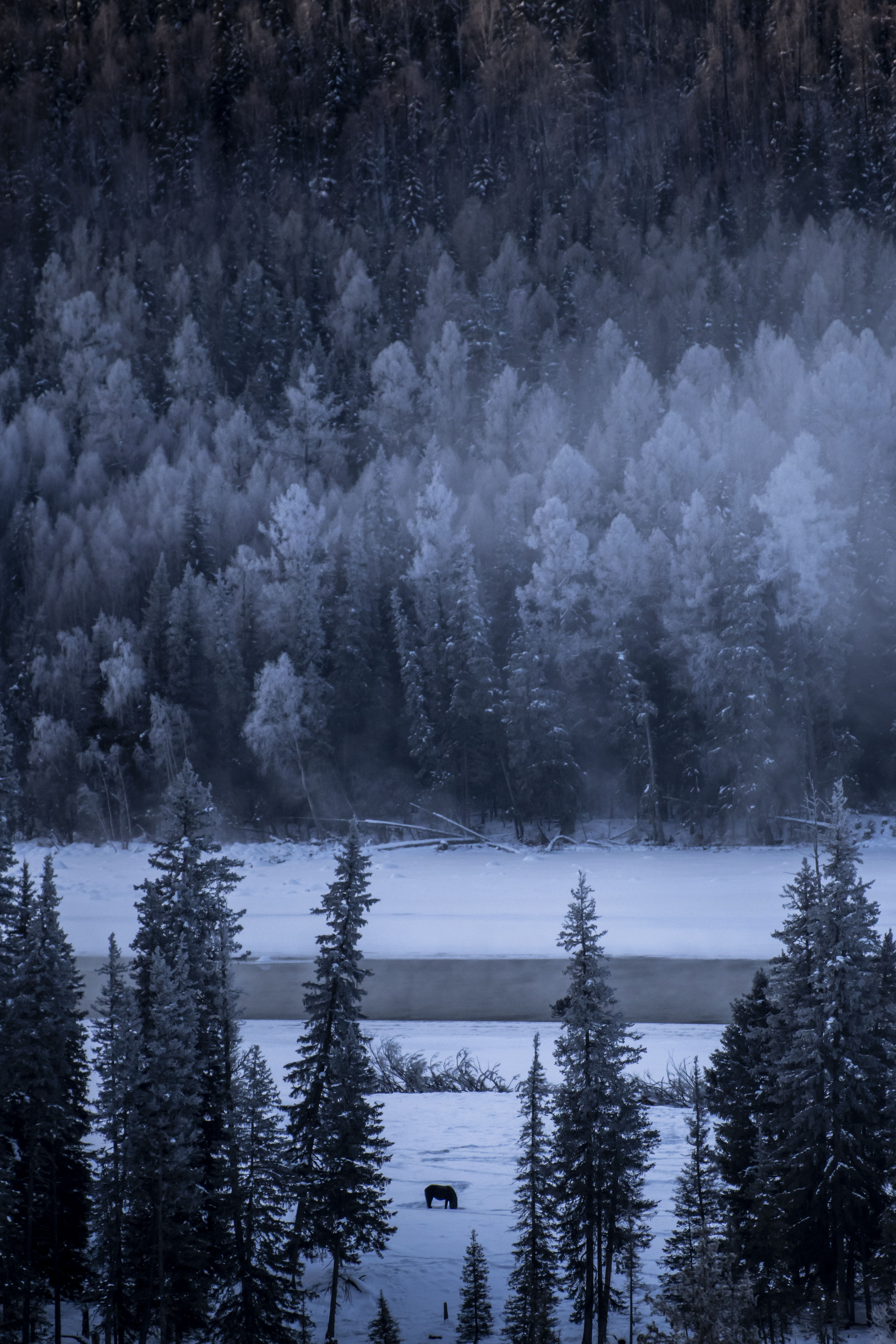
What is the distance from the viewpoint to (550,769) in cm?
4634

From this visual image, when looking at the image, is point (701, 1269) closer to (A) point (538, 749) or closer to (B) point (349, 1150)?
(B) point (349, 1150)

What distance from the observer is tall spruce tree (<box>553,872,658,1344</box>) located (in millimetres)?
13180

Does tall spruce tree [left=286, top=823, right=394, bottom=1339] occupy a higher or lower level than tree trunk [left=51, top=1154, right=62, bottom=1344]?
higher

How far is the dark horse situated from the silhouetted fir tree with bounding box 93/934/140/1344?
4637 mm

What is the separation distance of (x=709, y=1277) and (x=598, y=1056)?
3.02 m

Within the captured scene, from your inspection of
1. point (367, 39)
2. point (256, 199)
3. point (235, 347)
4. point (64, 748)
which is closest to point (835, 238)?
point (235, 347)

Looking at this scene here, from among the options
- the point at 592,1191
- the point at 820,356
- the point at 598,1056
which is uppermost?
the point at 820,356

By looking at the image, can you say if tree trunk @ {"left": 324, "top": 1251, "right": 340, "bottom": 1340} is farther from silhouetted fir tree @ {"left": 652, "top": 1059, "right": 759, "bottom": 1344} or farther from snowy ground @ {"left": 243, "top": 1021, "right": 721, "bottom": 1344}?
silhouetted fir tree @ {"left": 652, "top": 1059, "right": 759, "bottom": 1344}

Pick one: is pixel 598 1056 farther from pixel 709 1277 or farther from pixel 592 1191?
pixel 709 1277

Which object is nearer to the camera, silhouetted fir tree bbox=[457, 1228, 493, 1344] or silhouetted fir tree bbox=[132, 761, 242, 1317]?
silhouetted fir tree bbox=[457, 1228, 493, 1344]

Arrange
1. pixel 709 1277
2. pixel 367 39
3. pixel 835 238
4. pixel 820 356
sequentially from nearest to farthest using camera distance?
pixel 709 1277 < pixel 820 356 < pixel 835 238 < pixel 367 39

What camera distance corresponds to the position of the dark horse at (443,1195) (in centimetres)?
1702

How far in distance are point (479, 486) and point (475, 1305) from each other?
153ft

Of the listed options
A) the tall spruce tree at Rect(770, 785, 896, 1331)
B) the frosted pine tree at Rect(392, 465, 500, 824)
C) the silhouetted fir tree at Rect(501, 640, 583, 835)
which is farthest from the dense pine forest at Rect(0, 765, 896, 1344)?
the frosted pine tree at Rect(392, 465, 500, 824)
